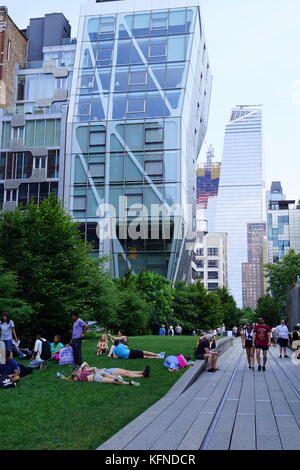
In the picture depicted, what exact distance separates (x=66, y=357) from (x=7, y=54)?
234ft

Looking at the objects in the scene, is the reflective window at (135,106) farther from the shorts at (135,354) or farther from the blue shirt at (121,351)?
the shorts at (135,354)

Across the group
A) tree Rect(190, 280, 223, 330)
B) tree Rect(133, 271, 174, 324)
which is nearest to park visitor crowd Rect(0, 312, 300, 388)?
tree Rect(133, 271, 174, 324)

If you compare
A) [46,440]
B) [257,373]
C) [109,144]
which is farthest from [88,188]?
[46,440]

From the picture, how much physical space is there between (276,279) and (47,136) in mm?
35469

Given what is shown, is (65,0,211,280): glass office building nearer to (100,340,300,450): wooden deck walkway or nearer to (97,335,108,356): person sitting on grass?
(97,335,108,356): person sitting on grass

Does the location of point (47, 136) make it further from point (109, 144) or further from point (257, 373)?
point (257, 373)

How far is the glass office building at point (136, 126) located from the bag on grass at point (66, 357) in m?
48.2

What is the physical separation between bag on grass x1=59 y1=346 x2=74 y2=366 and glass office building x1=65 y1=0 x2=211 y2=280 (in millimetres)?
48151

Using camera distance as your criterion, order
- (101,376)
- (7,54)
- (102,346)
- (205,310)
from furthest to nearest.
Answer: (7,54) < (205,310) < (102,346) < (101,376)

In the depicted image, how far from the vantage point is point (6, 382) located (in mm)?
11758

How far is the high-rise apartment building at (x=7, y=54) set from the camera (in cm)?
7675

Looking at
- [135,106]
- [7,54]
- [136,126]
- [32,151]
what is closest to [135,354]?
[136,126]

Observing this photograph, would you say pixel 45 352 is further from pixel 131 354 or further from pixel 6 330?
pixel 131 354

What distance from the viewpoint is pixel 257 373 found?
1670 cm
